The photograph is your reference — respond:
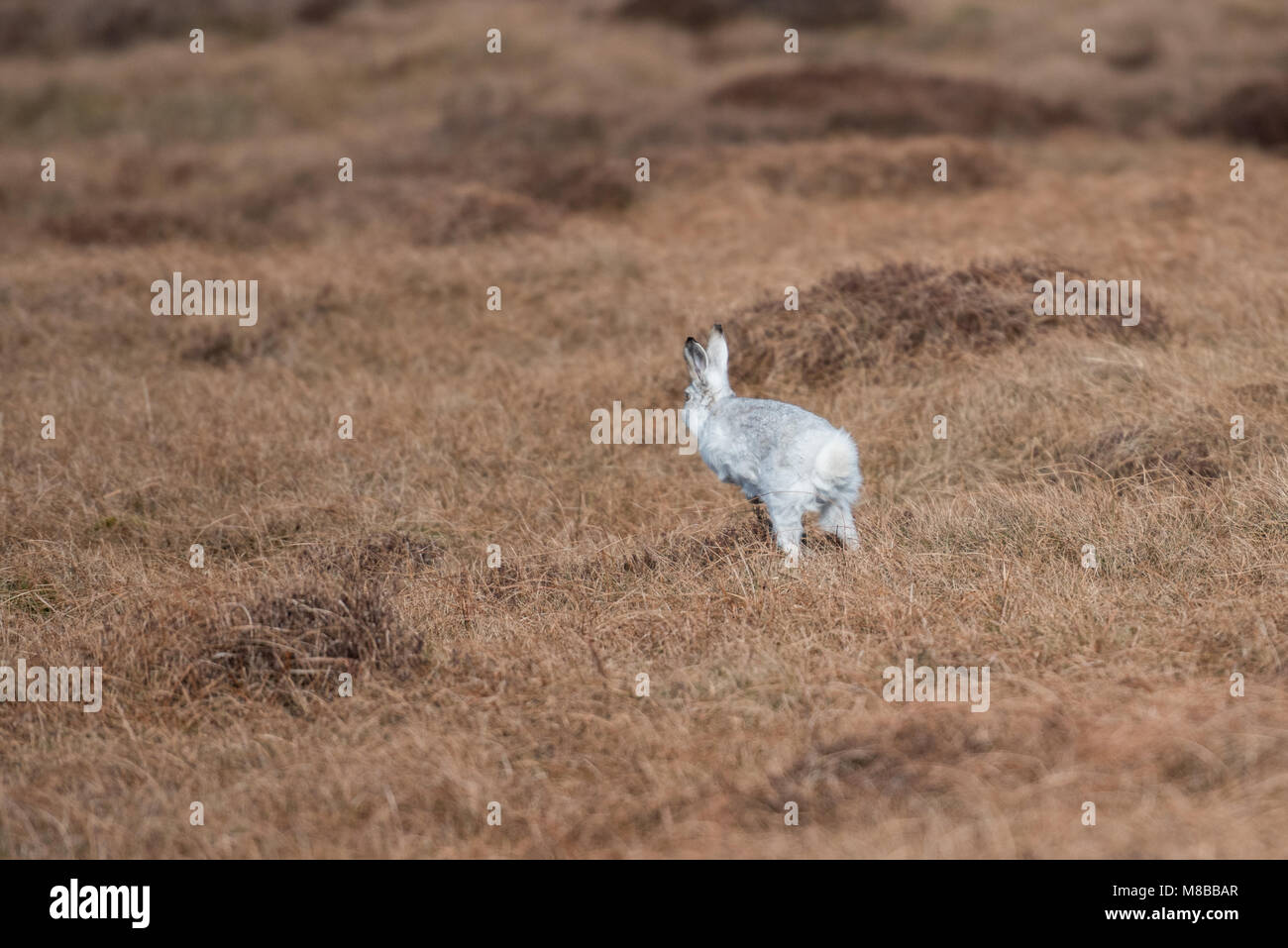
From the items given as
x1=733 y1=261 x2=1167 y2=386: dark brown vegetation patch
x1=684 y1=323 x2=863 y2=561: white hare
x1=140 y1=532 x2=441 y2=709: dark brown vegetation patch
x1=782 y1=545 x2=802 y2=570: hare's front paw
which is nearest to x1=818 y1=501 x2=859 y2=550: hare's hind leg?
x1=684 y1=323 x2=863 y2=561: white hare

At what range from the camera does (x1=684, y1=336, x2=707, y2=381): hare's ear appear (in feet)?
19.1

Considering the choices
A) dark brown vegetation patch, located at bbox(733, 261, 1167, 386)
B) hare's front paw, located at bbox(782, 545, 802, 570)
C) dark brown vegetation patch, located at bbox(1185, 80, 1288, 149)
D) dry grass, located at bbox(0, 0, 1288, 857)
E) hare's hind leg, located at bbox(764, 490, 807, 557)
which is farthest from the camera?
dark brown vegetation patch, located at bbox(1185, 80, 1288, 149)

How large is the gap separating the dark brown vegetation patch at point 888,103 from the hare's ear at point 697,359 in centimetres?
1474

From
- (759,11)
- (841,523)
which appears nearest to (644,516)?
(841,523)

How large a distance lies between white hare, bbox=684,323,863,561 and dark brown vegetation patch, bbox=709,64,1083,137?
582 inches

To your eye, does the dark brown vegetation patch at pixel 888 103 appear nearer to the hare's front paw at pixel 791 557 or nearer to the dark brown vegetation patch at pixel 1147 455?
the dark brown vegetation patch at pixel 1147 455

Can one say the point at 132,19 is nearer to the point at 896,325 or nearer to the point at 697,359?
the point at 896,325

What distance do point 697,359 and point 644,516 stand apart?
1.25m

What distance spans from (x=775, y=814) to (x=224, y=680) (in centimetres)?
234

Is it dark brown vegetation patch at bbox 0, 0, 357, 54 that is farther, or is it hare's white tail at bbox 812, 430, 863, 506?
dark brown vegetation patch at bbox 0, 0, 357, 54

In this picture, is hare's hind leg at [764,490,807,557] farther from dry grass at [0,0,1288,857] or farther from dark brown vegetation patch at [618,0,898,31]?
dark brown vegetation patch at [618,0,898,31]

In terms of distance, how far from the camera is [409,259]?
13.6 metres

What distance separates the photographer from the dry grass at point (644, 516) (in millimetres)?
3510

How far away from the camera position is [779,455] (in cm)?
528
